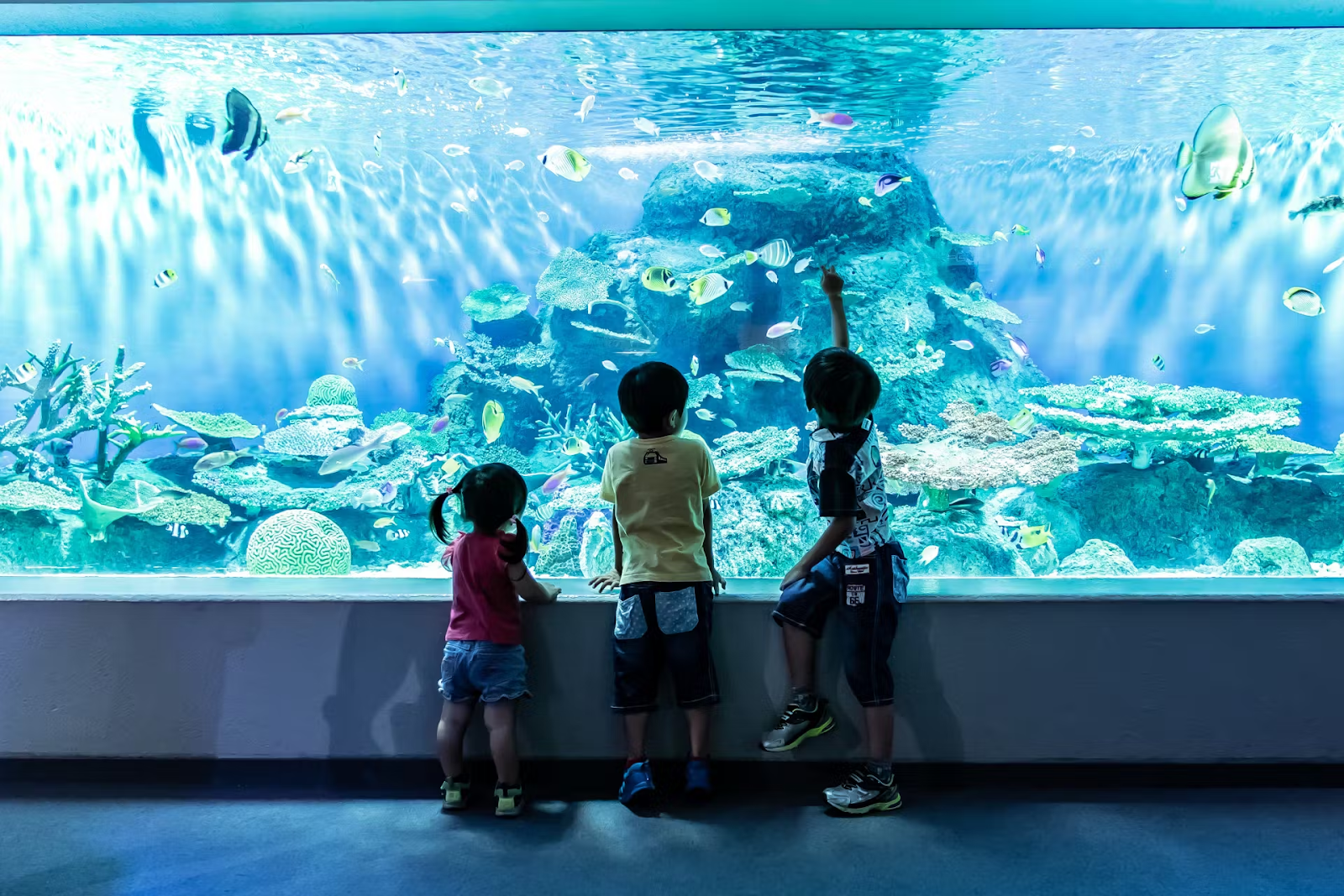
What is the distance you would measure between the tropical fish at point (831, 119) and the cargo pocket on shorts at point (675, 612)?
2722 mm

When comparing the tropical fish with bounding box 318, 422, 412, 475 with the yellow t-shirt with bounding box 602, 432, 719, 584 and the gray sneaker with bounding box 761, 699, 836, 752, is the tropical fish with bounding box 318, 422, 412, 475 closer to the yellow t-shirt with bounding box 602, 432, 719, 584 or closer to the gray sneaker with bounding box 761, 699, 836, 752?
the yellow t-shirt with bounding box 602, 432, 719, 584

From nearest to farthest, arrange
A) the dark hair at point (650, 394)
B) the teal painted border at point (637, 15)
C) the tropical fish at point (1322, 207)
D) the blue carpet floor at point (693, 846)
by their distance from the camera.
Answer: the blue carpet floor at point (693, 846), the dark hair at point (650, 394), the teal painted border at point (637, 15), the tropical fish at point (1322, 207)

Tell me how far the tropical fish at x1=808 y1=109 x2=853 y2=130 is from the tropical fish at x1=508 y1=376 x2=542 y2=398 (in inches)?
78.6

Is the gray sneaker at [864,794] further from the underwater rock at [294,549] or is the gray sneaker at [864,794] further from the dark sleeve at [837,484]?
the underwater rock at [294,549]

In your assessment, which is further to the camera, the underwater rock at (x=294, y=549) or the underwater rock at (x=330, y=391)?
the underwater rock at (x=330, y=391)

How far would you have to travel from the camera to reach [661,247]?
423cm

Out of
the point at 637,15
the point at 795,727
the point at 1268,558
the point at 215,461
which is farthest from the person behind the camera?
the point at 215,461

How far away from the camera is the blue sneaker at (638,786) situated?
2434 millimetres

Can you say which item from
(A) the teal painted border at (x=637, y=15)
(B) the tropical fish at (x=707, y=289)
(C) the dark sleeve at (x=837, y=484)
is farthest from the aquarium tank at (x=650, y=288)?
(C) the dark sleeve at (x=837, y=484)

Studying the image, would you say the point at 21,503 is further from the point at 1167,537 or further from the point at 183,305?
the point at 1167,537

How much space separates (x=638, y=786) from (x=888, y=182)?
3.29 m

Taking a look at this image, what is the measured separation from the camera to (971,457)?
382cm

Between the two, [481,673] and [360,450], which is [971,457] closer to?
[481,673]

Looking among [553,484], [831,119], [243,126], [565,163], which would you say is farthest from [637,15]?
[553,484]
